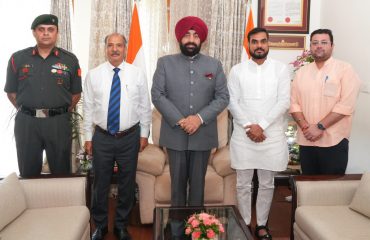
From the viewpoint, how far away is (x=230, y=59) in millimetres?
4066

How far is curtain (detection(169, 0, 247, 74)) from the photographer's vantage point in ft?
13.2

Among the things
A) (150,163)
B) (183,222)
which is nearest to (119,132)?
(150,163)

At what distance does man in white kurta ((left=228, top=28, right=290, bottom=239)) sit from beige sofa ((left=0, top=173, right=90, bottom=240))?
116cm

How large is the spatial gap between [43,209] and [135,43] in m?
2.08

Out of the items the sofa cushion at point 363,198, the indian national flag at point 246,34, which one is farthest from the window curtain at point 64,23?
the sofa cushion at point 363,198

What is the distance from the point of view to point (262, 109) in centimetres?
268

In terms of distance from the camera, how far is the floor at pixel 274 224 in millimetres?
2920

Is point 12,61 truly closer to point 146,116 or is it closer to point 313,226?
point 146,116

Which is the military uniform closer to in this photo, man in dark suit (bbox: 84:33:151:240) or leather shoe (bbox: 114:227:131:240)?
man in dark suit (bbox: 84:33:151:240)

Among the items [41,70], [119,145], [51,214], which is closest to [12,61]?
[41,70]

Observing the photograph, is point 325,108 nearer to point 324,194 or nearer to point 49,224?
point 324,194

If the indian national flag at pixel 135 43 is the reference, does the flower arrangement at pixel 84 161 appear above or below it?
below

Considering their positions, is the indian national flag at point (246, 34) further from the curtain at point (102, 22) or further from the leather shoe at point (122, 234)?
the leather shoe at point (122, 234)

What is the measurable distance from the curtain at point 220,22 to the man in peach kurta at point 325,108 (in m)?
1.38
